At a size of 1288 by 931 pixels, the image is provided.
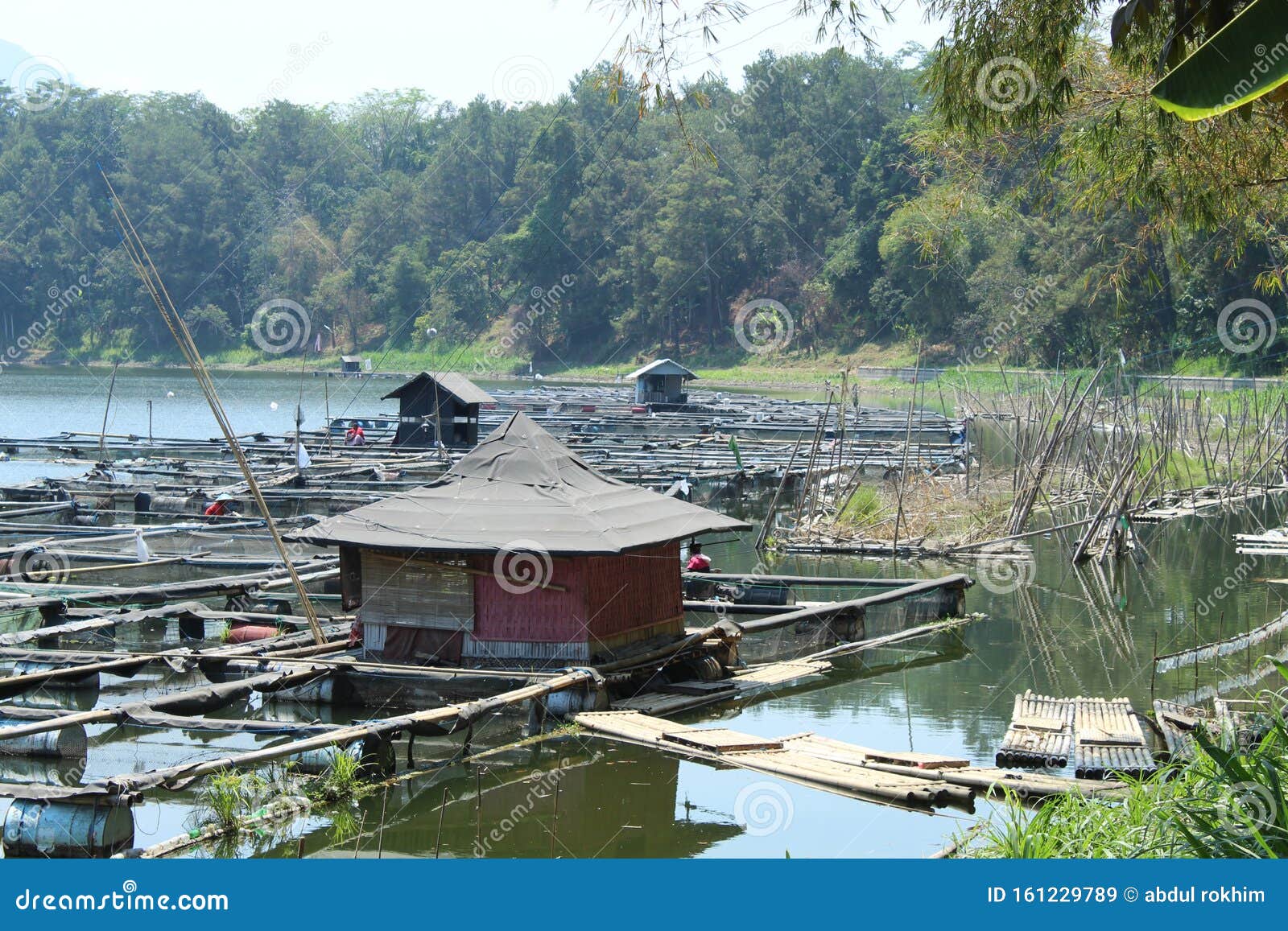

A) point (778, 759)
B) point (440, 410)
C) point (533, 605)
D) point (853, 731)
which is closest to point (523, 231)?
point (440, 410)

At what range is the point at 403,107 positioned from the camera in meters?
108

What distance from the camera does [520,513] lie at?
1224cm

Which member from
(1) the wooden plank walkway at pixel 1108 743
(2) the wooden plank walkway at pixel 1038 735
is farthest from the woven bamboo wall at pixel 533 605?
(1) the wooden plank walkway at pixel 1108 743

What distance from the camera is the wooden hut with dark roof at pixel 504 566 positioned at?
1195 centimetres

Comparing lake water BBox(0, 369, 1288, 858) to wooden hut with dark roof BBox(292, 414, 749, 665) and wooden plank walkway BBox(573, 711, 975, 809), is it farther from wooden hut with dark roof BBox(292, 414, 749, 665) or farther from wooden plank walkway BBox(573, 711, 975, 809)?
wooden hut with dark roof BBox(292, 414, 749, 665)

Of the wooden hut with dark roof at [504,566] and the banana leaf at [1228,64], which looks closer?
the banana leaf at [1228,64]

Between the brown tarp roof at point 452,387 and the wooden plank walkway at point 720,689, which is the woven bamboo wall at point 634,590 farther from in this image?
the brown tarp roof at point 452,387

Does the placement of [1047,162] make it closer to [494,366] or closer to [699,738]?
[699,738]

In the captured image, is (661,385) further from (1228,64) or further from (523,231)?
(1228,64)

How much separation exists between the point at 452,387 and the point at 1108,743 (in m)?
23.0

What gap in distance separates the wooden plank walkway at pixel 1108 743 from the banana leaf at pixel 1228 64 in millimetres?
5259

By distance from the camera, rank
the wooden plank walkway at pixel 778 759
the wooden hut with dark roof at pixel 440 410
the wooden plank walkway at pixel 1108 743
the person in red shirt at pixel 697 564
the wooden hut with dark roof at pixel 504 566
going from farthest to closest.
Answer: the wooden hut with dark roof at pixel 440 410
the person in red shirt at pixel 697 564
the wooden hut with dark roof at pixel 504 566
the wooden plank walkway at pixel 1108 743
the wooden plank walkway at pixel 778 759

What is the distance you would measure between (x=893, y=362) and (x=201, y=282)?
41.8m

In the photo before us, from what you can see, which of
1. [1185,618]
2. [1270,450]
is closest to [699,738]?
[1185,618]
